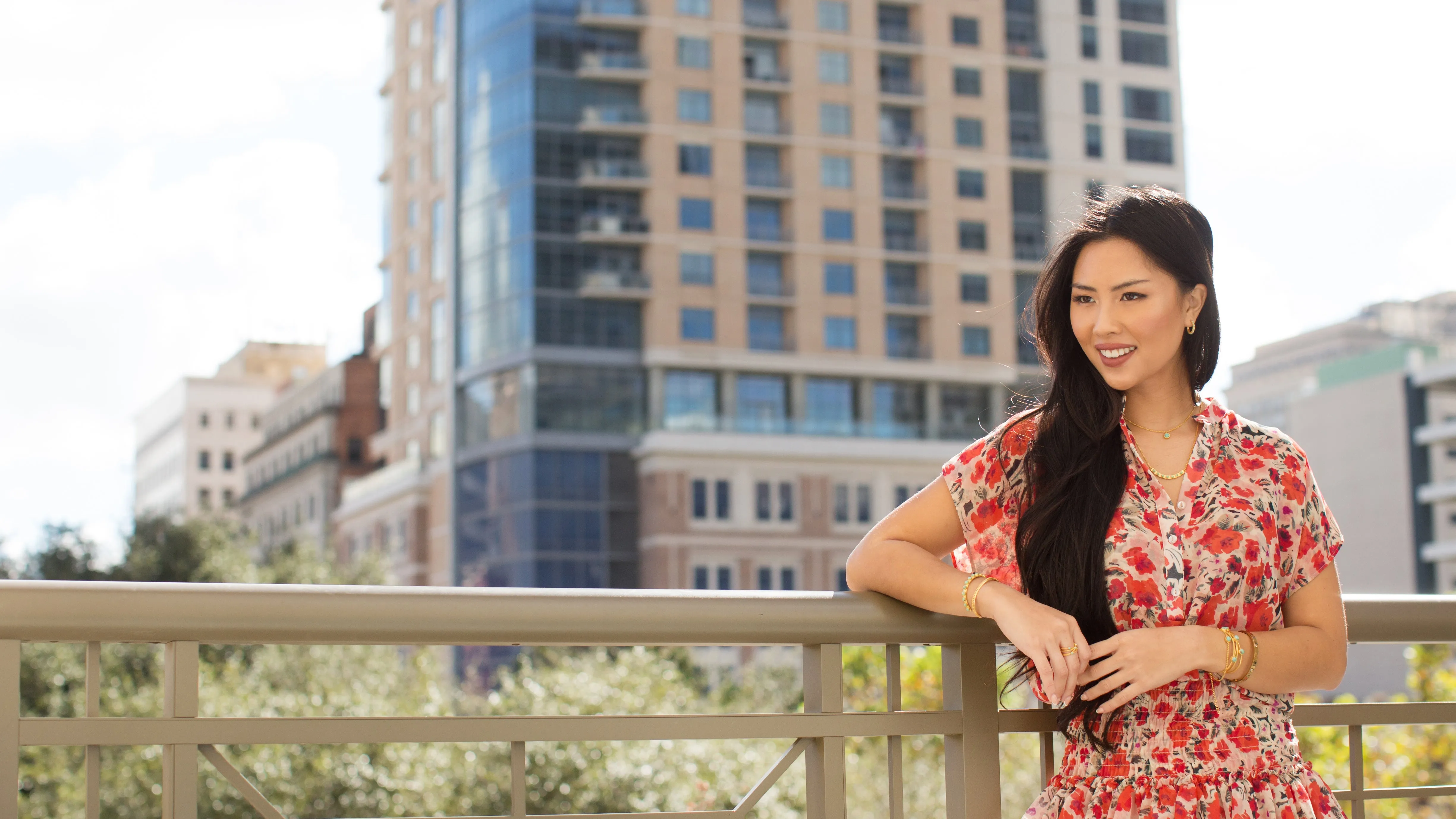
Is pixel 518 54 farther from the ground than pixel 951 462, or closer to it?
farther from the ground

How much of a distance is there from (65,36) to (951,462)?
47729mm

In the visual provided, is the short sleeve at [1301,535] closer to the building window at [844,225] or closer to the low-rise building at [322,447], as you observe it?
the building window at [844,225]

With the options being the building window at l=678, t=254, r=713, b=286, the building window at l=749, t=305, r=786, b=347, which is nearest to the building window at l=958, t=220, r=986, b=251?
the building window at l=749, t=305, r=786, b=347

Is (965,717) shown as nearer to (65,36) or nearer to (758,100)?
(758,100)

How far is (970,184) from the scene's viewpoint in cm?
4356

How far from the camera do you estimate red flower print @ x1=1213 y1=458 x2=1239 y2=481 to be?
80.8 inches

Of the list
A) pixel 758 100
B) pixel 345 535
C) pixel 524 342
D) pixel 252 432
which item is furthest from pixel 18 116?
pixel 252 432

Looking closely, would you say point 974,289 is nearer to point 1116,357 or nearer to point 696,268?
point 696,268

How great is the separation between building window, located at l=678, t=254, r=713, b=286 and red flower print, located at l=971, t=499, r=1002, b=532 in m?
38.9

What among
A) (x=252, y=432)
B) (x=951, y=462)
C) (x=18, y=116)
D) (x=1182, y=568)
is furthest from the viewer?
(x=252, y=432)

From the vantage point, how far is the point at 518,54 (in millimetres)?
40250

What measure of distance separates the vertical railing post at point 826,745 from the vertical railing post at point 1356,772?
37.6 inches

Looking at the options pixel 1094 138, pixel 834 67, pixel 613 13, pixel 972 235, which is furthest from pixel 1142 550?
pixel 1094 138

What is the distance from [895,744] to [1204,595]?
19.1 inches
